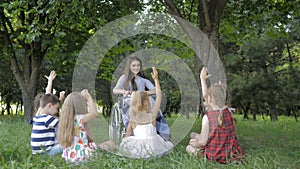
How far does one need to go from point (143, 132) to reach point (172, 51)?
5929 millimetres

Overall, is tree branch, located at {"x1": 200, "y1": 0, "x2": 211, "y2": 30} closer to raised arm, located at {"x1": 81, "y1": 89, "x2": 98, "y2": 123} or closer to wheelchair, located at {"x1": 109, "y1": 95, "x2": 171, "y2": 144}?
wheelchair, located at {"x1": 109, "y1": 95, "x2": 171, "y2": 144}

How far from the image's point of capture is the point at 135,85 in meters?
5.12

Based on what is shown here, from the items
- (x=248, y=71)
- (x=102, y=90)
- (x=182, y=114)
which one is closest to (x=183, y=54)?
(x=102, y=90)

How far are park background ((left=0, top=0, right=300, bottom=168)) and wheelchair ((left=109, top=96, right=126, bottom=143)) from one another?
0.86 metres

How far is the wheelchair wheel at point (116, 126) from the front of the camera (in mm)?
5449

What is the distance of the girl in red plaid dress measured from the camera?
3.88 meters

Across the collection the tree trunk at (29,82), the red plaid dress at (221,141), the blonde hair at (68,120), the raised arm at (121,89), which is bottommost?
the red plaid dress at (221,141)

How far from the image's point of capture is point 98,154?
4.03 metres

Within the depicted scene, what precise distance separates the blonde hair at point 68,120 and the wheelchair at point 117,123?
4.55 feet

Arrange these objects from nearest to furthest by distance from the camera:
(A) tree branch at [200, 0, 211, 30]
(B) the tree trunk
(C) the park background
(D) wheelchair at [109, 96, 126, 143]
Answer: (C) the park background
(D) wheelchair at [109, 96, 126, 143]
(A) tree branch at [200, 0, 211, 30]
(B) the tree trunk

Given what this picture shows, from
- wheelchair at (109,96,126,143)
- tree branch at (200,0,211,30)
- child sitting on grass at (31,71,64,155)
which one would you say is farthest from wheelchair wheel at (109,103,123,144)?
tree branch at (200,0,211,30)

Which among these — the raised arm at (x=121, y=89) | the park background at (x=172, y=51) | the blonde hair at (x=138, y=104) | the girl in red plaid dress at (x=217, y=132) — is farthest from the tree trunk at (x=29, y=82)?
the girl in red plaid dress at (x=217, y=132)

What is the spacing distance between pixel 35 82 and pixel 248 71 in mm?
8903

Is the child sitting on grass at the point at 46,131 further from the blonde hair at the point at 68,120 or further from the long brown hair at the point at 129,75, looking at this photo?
the long brown hair at the point at 129,75
